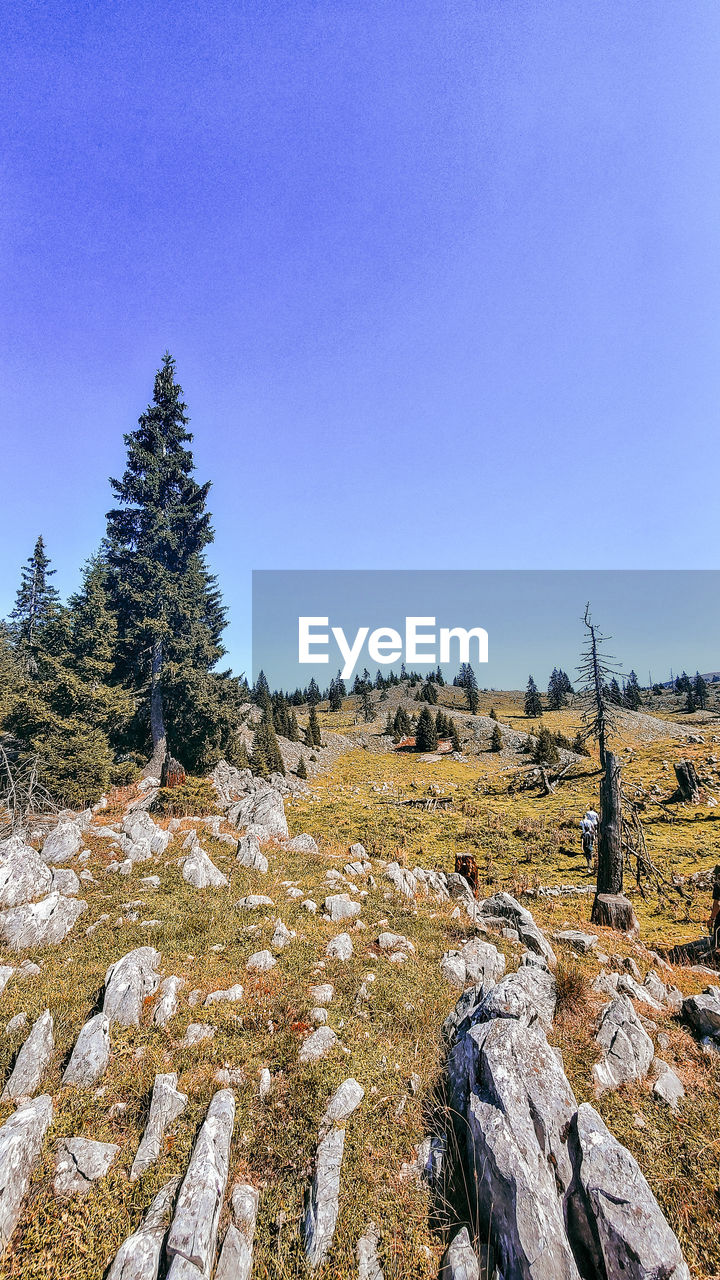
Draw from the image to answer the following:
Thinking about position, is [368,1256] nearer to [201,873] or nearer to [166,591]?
[201,873]

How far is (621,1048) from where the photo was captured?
6.01 meters

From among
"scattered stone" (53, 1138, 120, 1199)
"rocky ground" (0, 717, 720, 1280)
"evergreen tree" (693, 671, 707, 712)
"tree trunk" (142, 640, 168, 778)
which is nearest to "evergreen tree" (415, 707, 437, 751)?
"tree trunk" (142, 640, 168, 778)

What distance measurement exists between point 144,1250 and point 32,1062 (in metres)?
2.56

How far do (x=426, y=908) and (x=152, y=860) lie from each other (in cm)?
728

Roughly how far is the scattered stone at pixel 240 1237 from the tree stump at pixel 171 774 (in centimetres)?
1797

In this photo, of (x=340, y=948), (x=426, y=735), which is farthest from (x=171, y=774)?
(x=426, y=735)

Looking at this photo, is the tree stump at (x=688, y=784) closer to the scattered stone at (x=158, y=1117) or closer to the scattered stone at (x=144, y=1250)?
the scattered stone at (x=158, y=1117)

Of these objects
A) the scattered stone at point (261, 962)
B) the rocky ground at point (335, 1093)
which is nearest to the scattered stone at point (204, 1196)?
the rocky ground at point (335, 1093)

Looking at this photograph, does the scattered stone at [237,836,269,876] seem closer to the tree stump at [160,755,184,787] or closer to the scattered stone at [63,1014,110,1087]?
the scattered stone at [63,1014,110,1087]

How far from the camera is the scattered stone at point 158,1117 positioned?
4.44 meters

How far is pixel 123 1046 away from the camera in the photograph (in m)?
5.87

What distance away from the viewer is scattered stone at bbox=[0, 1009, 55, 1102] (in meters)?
5.04

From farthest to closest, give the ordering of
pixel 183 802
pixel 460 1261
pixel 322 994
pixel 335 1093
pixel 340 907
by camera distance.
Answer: pixel 183 802, pixel 340 907, pixel 322 994, pixel 335 1093, pixel 460 1261

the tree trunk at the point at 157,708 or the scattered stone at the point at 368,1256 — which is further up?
the tree trunk at the point at 157,708
